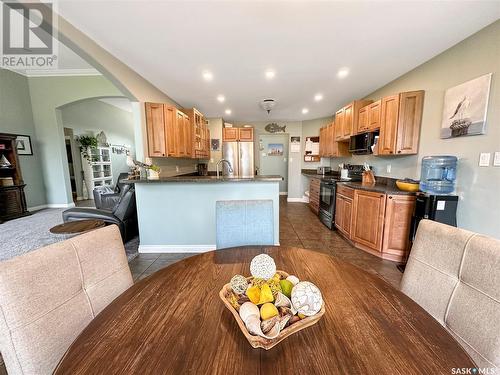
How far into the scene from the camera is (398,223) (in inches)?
99.8

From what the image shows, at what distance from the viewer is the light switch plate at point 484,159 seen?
1.87 meters

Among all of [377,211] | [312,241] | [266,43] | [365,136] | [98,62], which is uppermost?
[266,43]

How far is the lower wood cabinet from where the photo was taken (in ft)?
8.23

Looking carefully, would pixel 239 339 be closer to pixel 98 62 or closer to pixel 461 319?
pixel 461 319

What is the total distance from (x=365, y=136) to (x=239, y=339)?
3.82 meters

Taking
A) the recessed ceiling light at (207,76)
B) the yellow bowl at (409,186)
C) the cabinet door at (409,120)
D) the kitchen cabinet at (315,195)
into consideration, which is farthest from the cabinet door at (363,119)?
the recessed ceiling light at (207,76)

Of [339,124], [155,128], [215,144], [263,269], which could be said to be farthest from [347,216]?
[215,144]

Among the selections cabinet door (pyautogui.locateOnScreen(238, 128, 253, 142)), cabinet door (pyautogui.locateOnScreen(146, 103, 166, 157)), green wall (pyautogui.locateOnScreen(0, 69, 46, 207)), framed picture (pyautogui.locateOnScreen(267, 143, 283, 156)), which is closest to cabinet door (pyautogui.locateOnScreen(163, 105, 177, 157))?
cabinet door (pyautogui.locateOnScreen(146, 103, 166, 157))

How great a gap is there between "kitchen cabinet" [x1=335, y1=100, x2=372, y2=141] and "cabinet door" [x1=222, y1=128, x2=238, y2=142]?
271 cm

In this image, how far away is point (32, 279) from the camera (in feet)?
2.06

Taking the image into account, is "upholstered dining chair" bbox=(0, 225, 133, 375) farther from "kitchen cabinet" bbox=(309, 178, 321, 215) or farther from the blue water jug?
"kitchen cabinet" bbox=(309, 178, 321, 215)

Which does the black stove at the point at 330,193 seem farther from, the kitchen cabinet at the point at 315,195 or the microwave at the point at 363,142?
the microwave at the point at 363,142

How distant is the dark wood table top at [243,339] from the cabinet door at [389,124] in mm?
2701

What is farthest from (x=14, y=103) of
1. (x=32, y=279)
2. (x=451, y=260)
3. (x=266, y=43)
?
(x=451, y=260)
